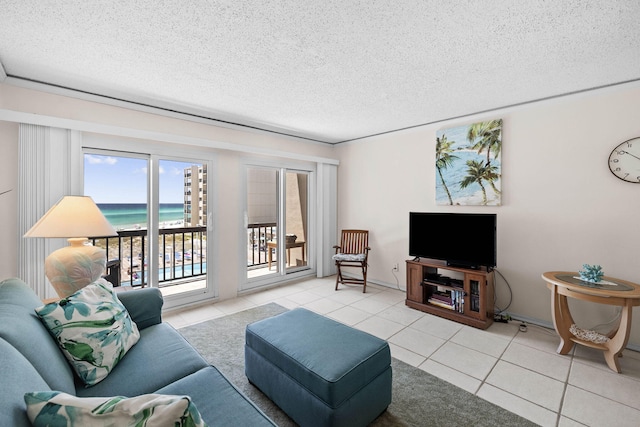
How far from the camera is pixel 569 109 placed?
9.68 ft

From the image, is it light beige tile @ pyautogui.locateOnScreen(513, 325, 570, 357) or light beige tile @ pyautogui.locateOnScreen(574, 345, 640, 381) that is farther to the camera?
light beige tile @ pyautogui.locateOnScreen(513, 325, 570, 357)

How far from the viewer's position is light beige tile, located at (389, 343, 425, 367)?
2.42m

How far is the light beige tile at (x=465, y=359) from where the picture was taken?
2290mm

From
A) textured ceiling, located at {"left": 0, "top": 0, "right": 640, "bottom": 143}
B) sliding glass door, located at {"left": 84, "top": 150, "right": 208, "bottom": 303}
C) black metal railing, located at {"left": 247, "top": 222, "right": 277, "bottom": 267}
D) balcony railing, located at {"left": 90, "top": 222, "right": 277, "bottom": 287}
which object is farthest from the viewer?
black metal railing, located at {"left": 247, "top": 222, "right": 277, "bottom": 267}

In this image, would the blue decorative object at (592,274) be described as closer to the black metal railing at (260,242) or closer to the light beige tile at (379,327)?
the light beige tile at (379,327)

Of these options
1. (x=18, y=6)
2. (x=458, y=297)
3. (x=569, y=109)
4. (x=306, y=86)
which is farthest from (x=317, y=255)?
(x=18, y=6)

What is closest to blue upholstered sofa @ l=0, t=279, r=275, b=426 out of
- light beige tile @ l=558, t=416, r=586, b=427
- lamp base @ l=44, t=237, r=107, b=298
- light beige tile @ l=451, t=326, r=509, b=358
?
lamp base @ l=44, t=237, r=107, b=298

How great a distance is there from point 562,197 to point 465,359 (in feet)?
6.55

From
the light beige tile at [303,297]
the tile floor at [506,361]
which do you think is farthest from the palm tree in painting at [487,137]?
the light beige tile at [303,297]

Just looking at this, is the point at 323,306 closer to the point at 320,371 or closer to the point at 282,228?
the point at 282,228

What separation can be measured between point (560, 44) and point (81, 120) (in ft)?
13.7

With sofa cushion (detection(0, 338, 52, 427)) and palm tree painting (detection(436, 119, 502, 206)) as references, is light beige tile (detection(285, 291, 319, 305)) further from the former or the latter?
sofa cushion (detection(0, 338, 52, 427))

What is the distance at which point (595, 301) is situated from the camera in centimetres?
231

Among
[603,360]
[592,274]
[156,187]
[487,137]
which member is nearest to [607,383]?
[603,360]
